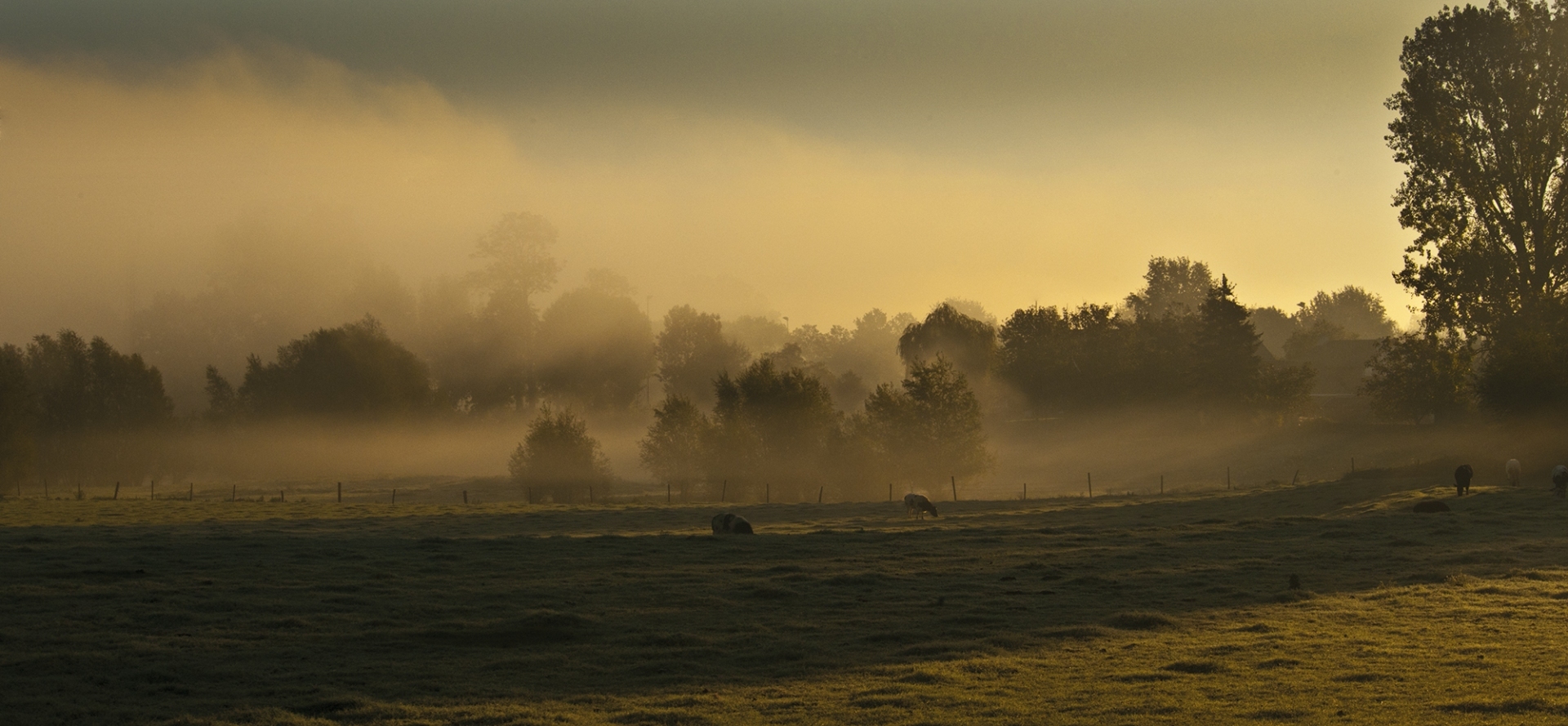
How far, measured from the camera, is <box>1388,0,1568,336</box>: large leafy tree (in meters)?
58.1

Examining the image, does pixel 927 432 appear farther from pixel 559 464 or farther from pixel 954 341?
pixel 954 341

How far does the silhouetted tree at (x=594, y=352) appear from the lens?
127188 millimetres

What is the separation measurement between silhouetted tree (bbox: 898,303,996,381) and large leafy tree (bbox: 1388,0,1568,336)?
215ft

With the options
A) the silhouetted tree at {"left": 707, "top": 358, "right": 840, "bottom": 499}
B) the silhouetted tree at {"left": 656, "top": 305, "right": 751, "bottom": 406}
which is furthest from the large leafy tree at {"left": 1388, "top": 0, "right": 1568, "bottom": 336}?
the silhouetted tree at {"left": 656, "top": 305, "right": 751, "bottom": 406}

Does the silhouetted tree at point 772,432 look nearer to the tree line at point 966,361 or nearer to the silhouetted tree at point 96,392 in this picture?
the tree line at point 966,361

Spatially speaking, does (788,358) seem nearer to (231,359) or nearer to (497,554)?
(231,359)

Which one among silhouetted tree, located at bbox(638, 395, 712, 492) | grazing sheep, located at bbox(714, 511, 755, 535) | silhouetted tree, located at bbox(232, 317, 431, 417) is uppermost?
silhouetted tree, located at bbox(232, 317, 431, 417)

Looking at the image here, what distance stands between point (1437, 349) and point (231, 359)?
12965 cm

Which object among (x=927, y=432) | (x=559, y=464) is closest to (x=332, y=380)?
(x=559, y=464)

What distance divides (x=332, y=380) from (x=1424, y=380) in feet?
321

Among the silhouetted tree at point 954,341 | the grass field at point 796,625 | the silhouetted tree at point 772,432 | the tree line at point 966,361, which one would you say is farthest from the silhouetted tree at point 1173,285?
the grass field at point 796,625

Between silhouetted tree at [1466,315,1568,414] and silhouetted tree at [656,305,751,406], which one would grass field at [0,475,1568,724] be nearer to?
silhouetted tree at [1466,315,1568,414]

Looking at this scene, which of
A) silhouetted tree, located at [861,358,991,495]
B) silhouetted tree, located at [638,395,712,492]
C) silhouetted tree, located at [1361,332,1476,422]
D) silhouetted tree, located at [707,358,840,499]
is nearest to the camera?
silhouetted tree, located at [1361,332,1476,422]

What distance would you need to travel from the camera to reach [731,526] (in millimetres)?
37469
